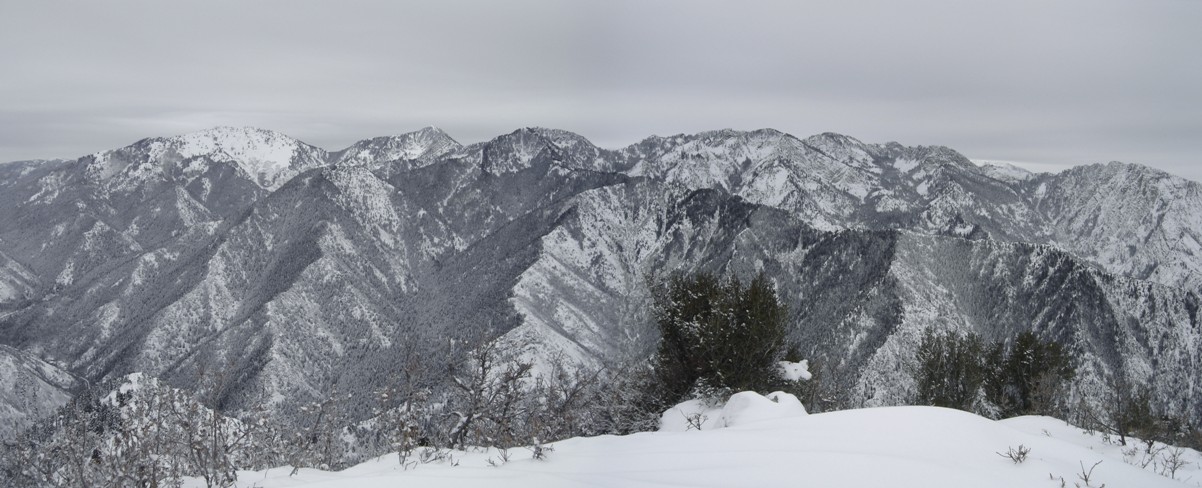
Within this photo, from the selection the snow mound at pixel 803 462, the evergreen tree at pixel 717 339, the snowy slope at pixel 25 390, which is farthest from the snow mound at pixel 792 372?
the snowy slope at pixel 25 390

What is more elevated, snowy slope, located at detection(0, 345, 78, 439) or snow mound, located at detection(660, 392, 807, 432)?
snow mound, located at detection(660, 392, 807, 432)

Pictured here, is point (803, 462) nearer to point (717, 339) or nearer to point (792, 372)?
point (717, 339)

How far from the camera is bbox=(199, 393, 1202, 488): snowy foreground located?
661 cm

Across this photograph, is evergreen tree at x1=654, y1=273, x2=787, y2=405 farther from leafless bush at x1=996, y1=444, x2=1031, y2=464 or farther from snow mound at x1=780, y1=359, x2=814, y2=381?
leafless bush at x1=996, y1=444, x2=1031, y2=464

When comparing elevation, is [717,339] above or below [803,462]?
below

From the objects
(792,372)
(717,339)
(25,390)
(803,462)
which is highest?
(803,462)

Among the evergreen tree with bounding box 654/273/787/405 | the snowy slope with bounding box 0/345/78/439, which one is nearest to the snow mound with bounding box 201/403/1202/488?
the evergreen tree with bounding box 654/273/787/405

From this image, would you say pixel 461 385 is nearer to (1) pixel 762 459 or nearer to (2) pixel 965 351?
(1) pixel 762 459

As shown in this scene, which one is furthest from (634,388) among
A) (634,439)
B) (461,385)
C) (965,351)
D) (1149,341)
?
(1149,341)

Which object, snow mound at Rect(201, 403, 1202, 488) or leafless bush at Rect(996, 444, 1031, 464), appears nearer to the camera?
snow mound at Rect(201, 403, 1202, 488)

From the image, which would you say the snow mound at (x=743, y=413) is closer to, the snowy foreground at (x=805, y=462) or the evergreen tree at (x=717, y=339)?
the snowy foreground at (x=805, y=462)

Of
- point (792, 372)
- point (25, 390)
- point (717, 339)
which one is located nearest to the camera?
point (717, 339)

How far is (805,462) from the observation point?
697cm

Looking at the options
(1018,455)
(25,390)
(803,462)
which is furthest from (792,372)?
(25,390)
